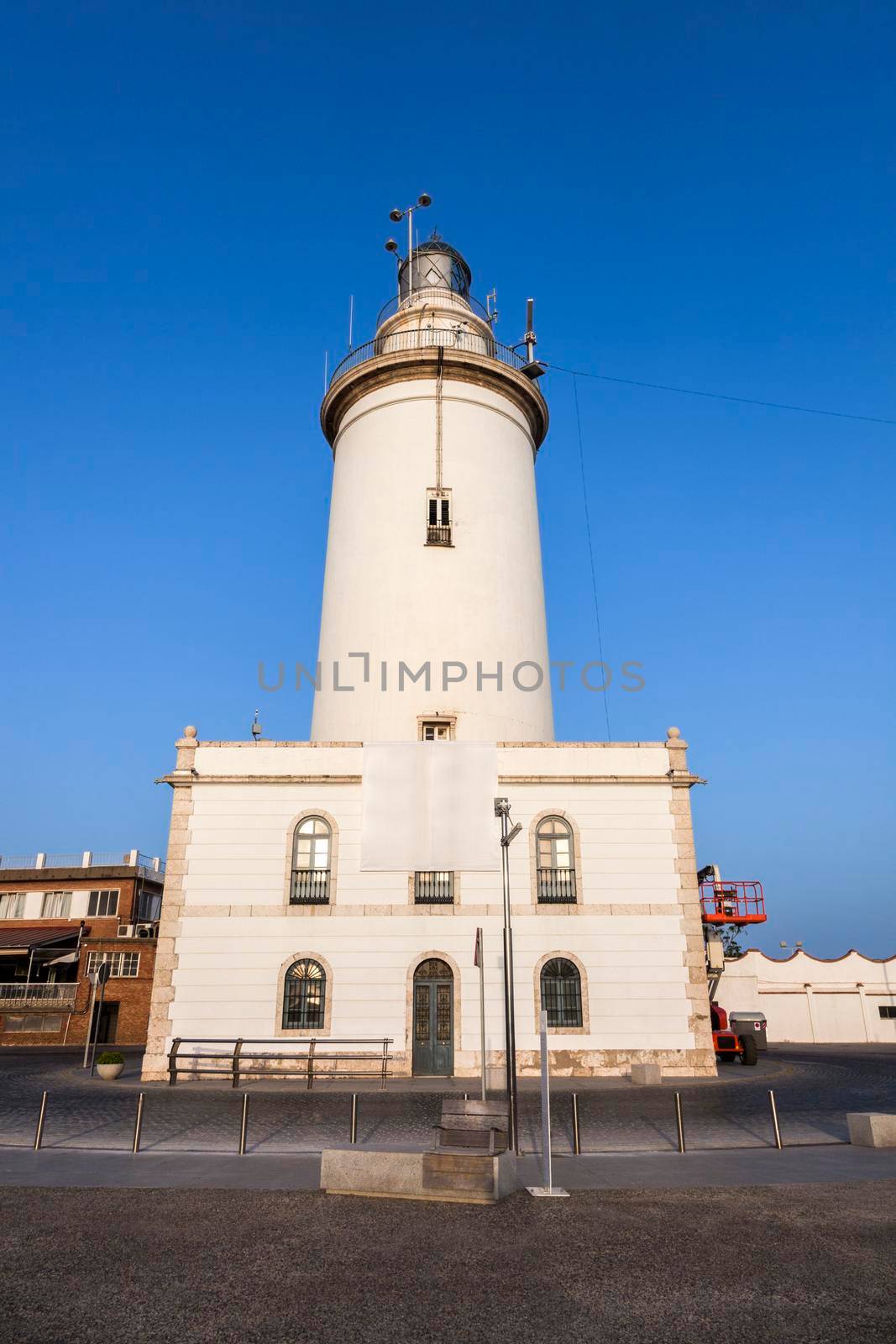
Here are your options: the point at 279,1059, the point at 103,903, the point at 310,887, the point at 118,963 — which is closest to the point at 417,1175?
the point at 279,1059

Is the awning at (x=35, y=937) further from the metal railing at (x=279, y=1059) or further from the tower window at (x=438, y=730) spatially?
the tower window at (x=438, y=730)

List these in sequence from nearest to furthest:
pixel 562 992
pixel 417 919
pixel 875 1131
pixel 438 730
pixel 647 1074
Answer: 1. pixel 875 1131
2. pixel 647 1074
3. pixel 562 992
4. pixel 417 919
5. pixel 438 730

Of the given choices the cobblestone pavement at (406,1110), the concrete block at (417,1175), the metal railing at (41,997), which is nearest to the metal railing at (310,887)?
the cobblestone pavement at (406,1110)

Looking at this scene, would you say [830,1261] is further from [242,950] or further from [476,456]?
[476,456]

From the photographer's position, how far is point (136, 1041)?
36344 millimetres

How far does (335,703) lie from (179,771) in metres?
4.99

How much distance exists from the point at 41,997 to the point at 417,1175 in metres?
32.6

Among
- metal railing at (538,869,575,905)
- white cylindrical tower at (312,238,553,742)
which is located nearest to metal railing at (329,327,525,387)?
white cylindrical tower at (312,238,553,742)

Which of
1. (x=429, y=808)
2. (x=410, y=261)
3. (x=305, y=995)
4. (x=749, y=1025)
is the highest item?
(x=410, y=261)

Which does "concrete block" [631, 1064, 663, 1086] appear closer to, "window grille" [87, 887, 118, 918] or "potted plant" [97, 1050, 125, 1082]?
"potted plant" [97, 1050, 125, 1082]

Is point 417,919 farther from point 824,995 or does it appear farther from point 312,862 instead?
point 824,995

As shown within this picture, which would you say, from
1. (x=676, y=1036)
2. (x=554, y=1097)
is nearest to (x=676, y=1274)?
(x=554, y=1097)

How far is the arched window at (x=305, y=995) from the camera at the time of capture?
68.3ft

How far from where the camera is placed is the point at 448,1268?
6.75 meters
